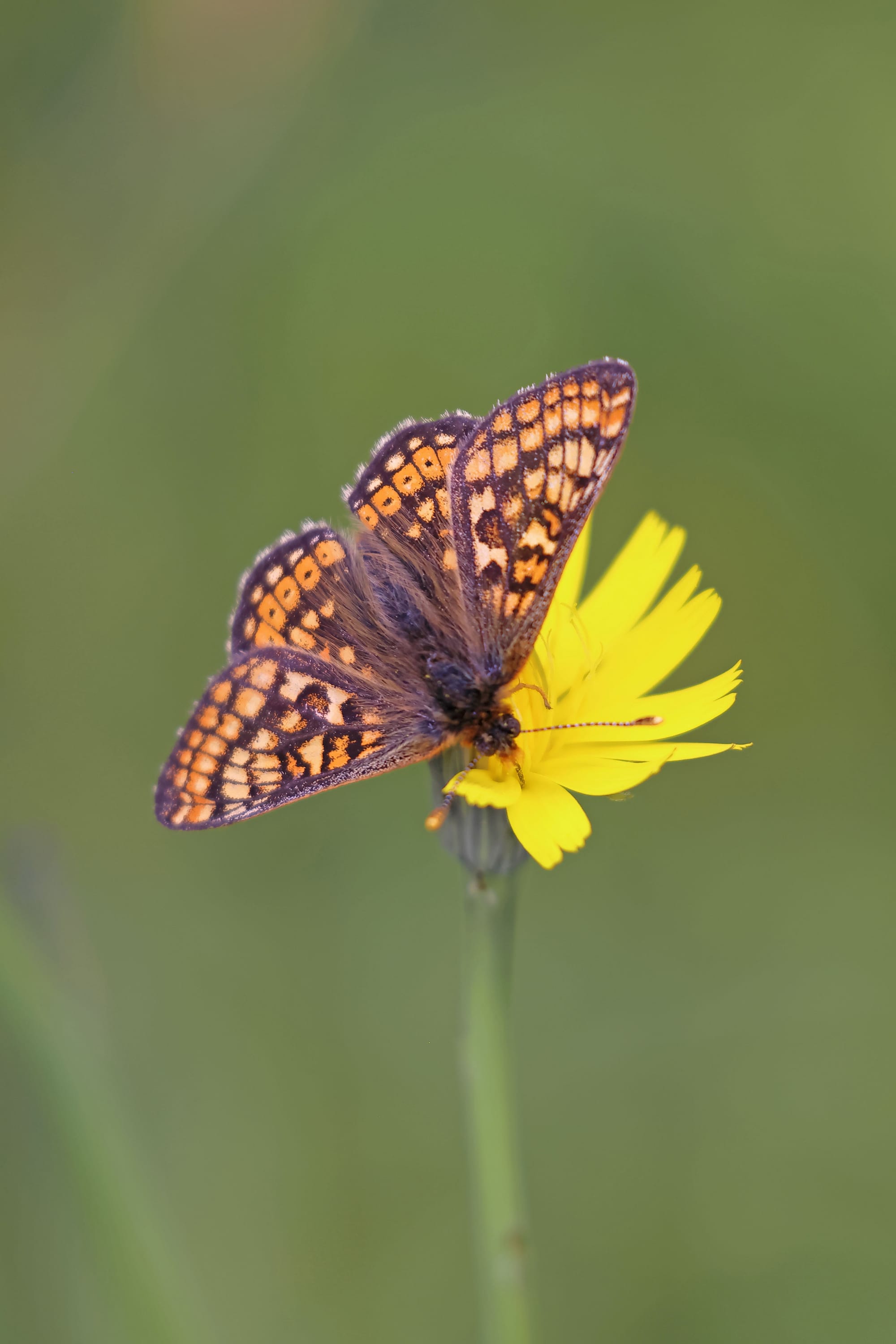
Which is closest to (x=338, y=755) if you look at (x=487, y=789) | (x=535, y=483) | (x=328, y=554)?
(x=487, y=789)

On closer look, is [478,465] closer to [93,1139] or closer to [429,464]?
[429,464]

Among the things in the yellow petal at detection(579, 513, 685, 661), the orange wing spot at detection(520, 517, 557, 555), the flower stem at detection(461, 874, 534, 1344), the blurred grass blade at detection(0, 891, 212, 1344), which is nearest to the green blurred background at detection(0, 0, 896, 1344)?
the blurred grass blade at detection(0, 891, 212, 1344)

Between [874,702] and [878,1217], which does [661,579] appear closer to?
[874,702]

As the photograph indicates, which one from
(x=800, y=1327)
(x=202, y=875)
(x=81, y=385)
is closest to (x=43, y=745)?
(x=202, y=875)

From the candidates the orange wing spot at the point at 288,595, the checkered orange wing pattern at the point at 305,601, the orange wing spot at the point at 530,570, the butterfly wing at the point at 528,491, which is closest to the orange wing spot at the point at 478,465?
the butterfly wing at the point at 528,491

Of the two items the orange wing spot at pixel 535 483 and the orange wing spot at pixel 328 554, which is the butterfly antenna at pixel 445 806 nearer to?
the orange wing spot at pixel 535 483
